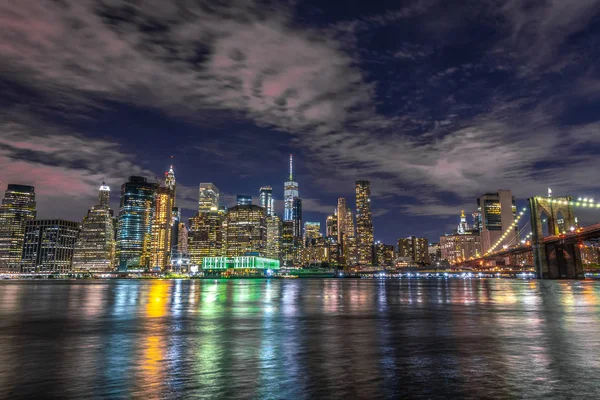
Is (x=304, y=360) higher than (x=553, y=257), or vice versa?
(x=553, y=257)

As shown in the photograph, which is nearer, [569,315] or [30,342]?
[30,342]

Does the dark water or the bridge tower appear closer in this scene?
the dark water

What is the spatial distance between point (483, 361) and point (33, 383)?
14702 mm

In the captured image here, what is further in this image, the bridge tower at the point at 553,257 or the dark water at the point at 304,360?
the bridge tower at the point at 553,257

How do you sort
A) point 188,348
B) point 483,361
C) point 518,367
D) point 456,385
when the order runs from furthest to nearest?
point 188,348, point 483,361, point 518,367, point 456,385

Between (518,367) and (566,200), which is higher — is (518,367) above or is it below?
below

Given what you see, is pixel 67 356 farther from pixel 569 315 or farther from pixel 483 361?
pixel 569 315

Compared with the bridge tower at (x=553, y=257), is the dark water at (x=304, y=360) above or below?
below

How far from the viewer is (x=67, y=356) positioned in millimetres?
17609

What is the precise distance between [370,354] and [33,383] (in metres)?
11.6

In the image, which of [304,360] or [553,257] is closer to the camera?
[304,360]

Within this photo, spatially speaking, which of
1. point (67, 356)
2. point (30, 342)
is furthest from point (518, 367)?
point (30, 342)

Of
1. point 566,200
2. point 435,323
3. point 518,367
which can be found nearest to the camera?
point 518,367

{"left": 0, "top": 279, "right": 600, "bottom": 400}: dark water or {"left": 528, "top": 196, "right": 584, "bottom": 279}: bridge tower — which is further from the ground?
{"left": 528, "top": 196, "right": 584, "bottom": 279}: bridge tower
